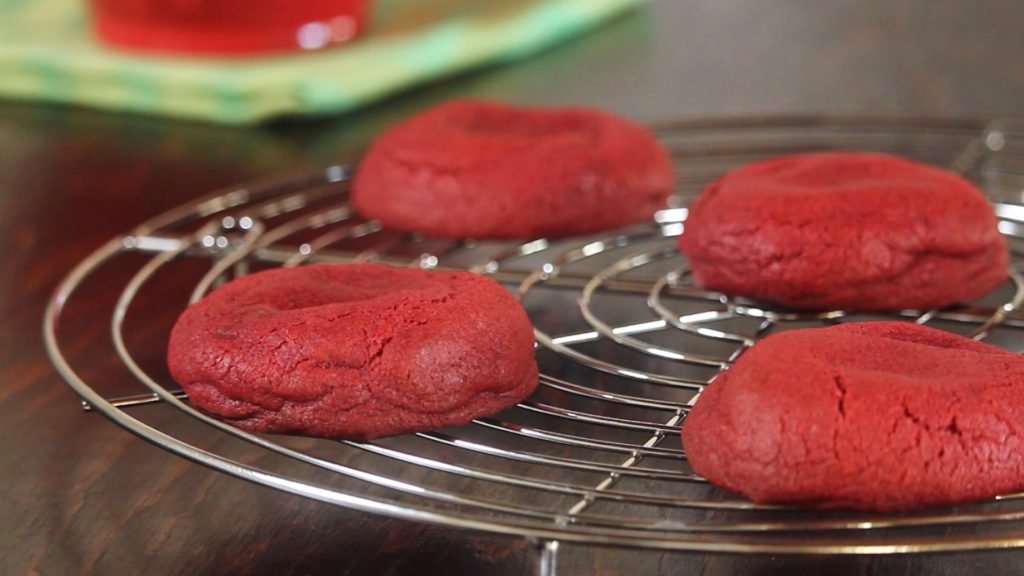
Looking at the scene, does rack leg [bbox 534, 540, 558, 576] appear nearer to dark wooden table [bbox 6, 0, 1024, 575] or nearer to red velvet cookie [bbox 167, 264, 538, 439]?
dark wooden table [bbox 6, 0, 1024, 575]

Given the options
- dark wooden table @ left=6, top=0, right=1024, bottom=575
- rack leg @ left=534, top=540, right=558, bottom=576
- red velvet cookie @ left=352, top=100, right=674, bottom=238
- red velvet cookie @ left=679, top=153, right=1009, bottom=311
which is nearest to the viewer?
rack leg @ left=534, top=540, right=558, bottom=576

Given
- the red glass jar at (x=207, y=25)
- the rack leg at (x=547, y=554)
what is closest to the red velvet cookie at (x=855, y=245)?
the rack leg at (x=547, y=554)

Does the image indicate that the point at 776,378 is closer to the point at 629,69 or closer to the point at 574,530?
the point at 574,530

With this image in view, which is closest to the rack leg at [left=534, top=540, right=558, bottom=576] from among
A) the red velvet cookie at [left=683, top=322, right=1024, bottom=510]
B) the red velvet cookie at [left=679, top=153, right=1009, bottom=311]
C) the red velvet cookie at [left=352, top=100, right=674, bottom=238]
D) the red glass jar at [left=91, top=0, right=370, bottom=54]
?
the red velvet cookie at [left=683, top=322, right=1024, bottom=510]

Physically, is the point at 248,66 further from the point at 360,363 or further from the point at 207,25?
the point at 360,363

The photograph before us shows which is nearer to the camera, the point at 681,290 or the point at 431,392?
the point at 431,392

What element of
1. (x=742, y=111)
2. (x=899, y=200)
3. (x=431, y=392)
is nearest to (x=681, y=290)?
(x=899, y=200)
